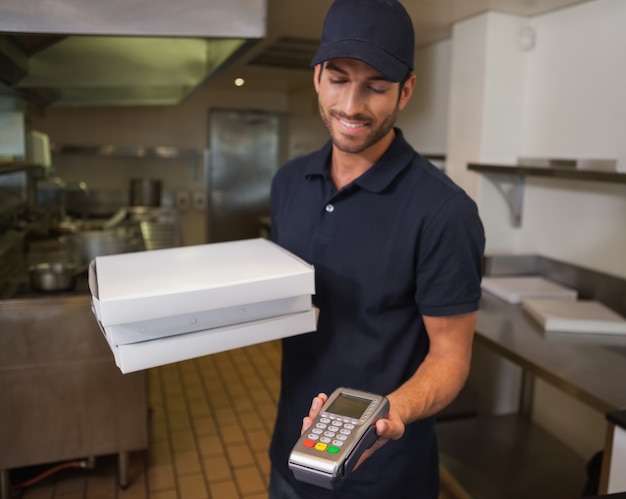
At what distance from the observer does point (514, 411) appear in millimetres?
2428

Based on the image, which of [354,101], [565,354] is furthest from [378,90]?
[565,354]

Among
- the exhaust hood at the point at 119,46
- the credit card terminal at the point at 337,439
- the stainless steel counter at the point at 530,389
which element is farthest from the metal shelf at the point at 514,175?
the credit card terminal at the point at 337,439

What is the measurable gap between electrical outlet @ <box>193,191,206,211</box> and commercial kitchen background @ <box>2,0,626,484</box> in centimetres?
247

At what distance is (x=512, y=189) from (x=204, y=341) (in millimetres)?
1911

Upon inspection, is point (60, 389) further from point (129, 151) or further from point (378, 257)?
point (129, 151)

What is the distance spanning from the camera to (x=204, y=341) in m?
0.83

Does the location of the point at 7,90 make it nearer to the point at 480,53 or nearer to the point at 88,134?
the point at 480,53

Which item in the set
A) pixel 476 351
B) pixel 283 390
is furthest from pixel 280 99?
pixel 283 390

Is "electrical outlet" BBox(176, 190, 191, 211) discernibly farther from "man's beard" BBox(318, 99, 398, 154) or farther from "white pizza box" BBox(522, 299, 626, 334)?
"man's beard" BBox(318, 99, 398, 154)

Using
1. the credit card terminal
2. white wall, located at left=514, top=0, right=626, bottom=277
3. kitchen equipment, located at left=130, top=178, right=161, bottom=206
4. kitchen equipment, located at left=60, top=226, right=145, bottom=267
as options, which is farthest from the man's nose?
kitchen equipment, located at left=130, top=178, right=161, bottom=206

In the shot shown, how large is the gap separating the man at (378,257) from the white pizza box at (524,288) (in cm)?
113

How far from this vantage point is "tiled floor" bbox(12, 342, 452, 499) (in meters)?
1.95

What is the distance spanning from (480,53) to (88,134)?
11.5ft

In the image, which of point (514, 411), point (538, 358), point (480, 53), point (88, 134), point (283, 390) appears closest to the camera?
point (283, 390)
